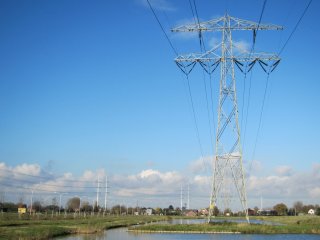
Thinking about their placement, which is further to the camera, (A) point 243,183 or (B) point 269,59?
(A) point 243,183

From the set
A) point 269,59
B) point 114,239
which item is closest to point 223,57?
point 269,59

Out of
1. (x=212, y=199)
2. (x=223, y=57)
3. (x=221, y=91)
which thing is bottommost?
(x=212, y=199)

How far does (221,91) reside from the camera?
54.8 m

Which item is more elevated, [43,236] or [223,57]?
[223,57]

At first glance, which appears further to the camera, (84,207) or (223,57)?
(84,207)

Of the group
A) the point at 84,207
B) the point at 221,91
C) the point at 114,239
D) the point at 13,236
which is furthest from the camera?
the point at 84,207

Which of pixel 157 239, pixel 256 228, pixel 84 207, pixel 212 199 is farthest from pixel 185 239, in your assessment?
pixel 84 207

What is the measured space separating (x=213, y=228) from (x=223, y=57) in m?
21.9

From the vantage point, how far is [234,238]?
4838 cm

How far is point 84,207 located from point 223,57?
152m

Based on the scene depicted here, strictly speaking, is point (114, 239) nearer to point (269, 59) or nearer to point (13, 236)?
point (13, 236)

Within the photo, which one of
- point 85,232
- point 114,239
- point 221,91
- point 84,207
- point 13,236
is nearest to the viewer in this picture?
point 13,236

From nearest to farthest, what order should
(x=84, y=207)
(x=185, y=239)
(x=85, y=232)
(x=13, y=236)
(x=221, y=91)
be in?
1. (x=13, y=236)
2. (x=185, y=239)
3. (x=221, y=91)
4. (x=85, y=232)
5. (x=84, y=207)

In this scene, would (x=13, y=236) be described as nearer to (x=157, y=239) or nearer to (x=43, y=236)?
(x=43, y=236)
